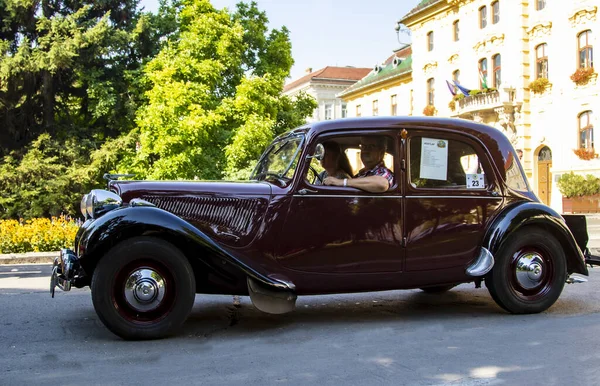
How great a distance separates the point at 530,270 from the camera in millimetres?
5883

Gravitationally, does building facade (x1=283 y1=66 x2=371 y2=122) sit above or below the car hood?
above

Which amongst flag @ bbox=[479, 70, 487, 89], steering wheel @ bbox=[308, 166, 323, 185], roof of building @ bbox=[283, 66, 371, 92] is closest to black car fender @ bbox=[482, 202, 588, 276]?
steering wheel @ bbox=[308, 166, 323, 185]

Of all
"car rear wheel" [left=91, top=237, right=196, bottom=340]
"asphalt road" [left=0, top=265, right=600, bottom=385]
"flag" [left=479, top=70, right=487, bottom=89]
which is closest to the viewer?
"asphalt road" [left=0, top=265, right=600, bottom=385]

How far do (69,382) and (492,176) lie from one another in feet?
13.2

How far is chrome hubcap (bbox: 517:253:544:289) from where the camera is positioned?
5875mm

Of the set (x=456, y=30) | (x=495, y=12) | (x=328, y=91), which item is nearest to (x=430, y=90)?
(x=456, y=30)

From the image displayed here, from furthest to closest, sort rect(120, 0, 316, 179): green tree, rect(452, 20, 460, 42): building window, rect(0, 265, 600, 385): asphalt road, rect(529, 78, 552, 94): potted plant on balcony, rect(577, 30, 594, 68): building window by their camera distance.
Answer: rect(452, 20, 460, 42): building window → rect(529, 78, 552, 94): potted plant on balcony → rect(577, 30, 594, 68): building window → rect(120, 0, 316, 179): green tree → rect(0, 265, 600, 385): asphalt road

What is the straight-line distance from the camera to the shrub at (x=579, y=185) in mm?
29984

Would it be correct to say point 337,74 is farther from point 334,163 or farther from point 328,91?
point 334,163

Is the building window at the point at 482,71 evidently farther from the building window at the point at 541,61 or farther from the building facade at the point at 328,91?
the building facade at the point at 328,91

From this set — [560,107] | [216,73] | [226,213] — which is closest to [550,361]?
[226,213]

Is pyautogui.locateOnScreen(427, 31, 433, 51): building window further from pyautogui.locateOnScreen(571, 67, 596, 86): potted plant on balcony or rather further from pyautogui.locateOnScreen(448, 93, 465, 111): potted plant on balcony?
pyautogui.locateOnScreen(571, 67, 596, 86): potted plant on balcony

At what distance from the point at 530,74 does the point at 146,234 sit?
116 ft

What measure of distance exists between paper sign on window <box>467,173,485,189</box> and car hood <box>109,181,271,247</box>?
1906 millimetres
